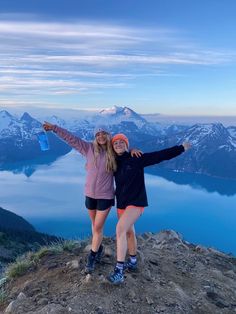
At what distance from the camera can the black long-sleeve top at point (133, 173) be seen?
7.18 m

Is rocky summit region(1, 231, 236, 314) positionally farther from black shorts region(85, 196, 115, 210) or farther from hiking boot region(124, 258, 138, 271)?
black shorts region(85, 196, 115, 210)

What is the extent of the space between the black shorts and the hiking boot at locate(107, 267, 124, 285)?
41.6 inches

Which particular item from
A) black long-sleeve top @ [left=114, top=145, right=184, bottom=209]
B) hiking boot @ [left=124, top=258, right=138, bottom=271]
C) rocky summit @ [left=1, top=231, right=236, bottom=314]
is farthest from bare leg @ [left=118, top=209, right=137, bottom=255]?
black long-sleeve top @ [left=114, top=145, right=184, bottom=209]

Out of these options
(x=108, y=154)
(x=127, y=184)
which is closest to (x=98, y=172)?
(x=108, y=154)

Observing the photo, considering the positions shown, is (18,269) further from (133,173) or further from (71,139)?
(133,173)

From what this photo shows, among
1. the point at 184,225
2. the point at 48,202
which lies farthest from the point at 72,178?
the point at 184,225

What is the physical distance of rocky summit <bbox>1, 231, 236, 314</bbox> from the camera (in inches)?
265

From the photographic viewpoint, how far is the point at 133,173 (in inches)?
284

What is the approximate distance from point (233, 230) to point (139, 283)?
89.6 meters

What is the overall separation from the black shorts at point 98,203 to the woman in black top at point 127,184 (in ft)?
0.53

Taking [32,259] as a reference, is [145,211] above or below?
below

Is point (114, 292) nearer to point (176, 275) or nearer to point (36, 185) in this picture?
point (176, 275)

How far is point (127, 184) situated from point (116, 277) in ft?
5.08

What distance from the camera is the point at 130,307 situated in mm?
6742
